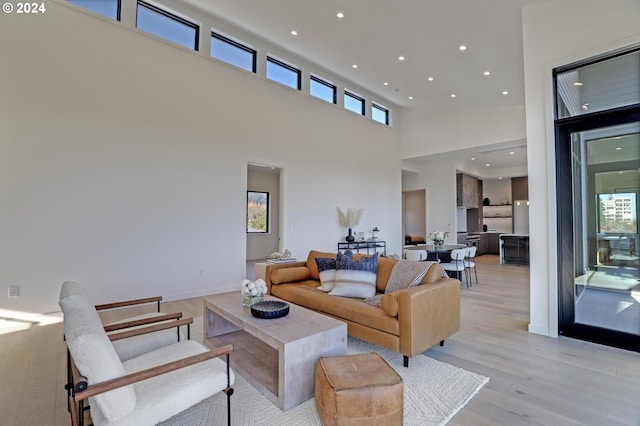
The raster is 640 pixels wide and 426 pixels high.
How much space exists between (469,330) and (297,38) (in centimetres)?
569

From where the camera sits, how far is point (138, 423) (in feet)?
4.84

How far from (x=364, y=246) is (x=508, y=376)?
5821mm

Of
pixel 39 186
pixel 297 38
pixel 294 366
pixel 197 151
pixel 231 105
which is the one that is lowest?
pixel 294 366

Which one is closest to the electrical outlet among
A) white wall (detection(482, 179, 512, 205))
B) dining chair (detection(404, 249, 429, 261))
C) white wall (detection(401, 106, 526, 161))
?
dining chair (detection(404, 249, 429, 261))

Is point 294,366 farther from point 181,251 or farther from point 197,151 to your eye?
point 197,151

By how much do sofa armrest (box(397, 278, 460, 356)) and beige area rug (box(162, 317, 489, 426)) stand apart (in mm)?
234

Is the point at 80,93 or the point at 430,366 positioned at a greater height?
the point at 80,93

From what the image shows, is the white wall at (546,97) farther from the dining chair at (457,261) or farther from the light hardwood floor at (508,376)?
the dining chair at (457,261)

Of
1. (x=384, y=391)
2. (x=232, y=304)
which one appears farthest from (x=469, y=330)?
(x=232, y=304)

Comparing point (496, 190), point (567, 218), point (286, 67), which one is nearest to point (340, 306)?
point (567, 218)

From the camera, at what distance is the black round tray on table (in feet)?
8.30

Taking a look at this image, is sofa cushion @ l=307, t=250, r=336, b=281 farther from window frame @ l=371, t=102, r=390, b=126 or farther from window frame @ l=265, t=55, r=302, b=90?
window frame @ l=371, t=102, r=390, b=126

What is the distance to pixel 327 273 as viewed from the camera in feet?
12.3

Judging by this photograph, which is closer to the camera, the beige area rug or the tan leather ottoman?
the tan leather ottoman
